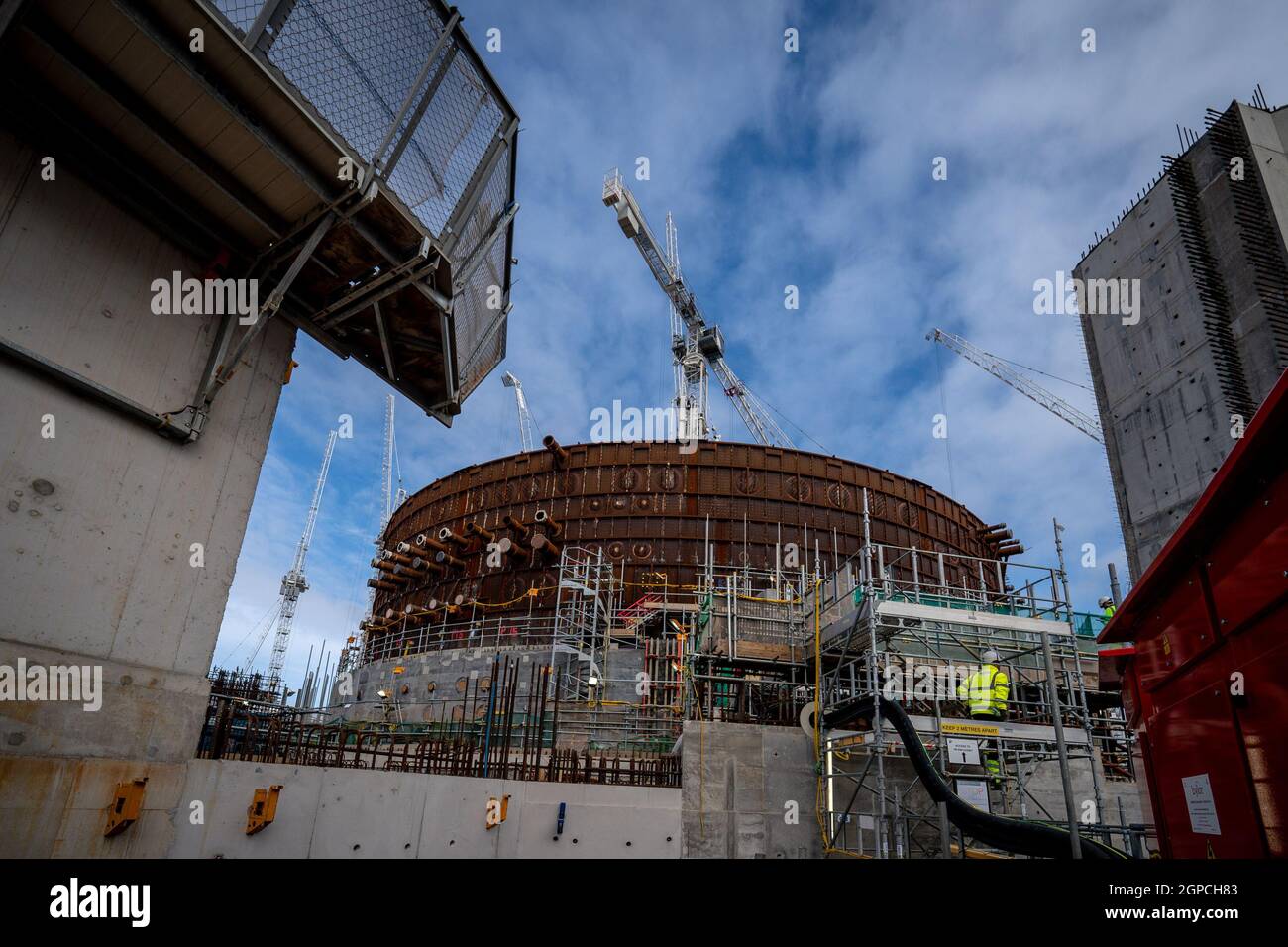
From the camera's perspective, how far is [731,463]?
34656mm

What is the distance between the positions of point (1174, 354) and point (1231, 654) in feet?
29.1

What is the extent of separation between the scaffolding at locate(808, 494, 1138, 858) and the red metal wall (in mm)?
7478

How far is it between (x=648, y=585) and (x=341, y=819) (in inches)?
945

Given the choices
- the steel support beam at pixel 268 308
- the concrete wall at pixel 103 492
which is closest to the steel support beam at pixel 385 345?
the steel support beam at pixel 268 308

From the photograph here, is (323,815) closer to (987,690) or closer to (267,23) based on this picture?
(267,23)

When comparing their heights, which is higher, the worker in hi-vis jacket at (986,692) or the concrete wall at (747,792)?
the worker in hi-vis jacket at (986,692)

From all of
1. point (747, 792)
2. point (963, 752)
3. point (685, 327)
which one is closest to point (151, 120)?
point (747, 792)

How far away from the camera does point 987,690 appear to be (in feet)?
43.8

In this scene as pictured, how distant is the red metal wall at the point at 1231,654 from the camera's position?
3.08m

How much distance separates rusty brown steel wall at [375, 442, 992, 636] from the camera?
107 feet

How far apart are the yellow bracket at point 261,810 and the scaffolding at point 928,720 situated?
936 cm

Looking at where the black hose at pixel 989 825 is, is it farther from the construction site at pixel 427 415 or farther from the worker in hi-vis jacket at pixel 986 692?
the worker in hi-vis jacket at pixel 986 692

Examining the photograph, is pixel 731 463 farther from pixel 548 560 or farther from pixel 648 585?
pixel 548 560

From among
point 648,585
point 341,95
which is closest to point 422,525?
point 648,585
